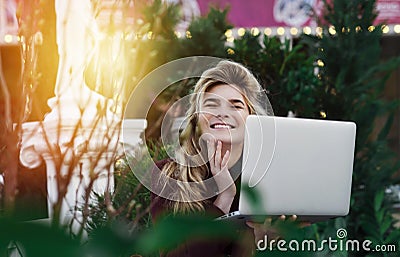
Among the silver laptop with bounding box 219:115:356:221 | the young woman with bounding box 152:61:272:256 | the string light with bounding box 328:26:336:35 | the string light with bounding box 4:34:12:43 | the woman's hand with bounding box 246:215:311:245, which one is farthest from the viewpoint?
the string light with bounding box 4:34:12:43

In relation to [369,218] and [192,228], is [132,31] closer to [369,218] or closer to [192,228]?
[192,228]

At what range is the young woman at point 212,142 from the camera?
1143 mm

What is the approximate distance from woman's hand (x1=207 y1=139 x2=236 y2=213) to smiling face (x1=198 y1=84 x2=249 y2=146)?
0.09 feet

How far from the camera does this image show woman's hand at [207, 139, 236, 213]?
1.18 metres

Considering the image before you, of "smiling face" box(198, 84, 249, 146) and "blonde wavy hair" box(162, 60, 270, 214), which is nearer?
"smiling face" box(198, 84, 249, 146)

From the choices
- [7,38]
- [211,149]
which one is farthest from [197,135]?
[7,38]

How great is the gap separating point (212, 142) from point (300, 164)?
0.56ft

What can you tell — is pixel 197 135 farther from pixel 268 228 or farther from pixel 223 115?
pixel 268 228

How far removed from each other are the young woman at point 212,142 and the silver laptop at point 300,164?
0.25ft

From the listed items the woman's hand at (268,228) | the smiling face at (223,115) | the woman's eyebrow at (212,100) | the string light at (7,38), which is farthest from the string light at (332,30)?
the string light at (7,38)

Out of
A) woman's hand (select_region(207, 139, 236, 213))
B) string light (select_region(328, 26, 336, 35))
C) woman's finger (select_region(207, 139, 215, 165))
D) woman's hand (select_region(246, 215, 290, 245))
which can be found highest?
string light (select_region(328, 26, 336, 35))

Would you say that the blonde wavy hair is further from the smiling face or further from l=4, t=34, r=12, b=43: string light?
l=4, t=34, r=12, b=43: string light

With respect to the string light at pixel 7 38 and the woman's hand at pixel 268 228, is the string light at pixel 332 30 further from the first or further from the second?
the string light at pixel 7 38

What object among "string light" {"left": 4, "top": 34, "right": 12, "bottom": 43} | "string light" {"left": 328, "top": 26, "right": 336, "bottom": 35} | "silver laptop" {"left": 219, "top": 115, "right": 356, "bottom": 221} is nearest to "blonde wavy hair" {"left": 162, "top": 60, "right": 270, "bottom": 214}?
"silver laptop" {"left": 219, "top": 115, "right": 356, "bottom": 221}
